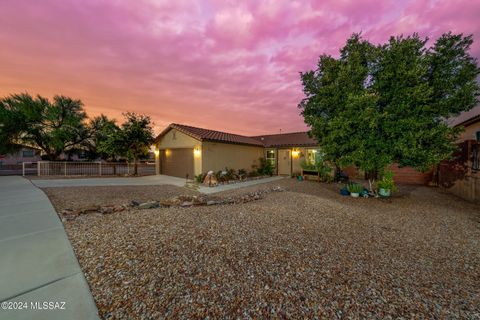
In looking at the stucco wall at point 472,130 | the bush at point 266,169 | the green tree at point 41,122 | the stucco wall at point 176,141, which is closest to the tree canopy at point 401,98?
the stucco wall at point 472,130

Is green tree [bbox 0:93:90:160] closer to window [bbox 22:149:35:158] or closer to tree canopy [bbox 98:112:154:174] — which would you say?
tree canopy [bbox 98:112:154:174]

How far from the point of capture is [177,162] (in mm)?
13891

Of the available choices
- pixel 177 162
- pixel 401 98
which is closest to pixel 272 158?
pixel 177 162

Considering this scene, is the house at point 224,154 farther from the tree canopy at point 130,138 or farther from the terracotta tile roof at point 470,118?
the terracotta tile roof at point 470,118

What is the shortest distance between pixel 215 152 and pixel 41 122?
17.5m

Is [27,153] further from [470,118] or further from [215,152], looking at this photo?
[470,118]

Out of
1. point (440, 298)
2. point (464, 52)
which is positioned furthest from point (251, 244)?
point (464, 52)

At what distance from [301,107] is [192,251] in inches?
311

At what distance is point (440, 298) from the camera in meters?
2.07

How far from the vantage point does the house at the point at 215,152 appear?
39.8 ft

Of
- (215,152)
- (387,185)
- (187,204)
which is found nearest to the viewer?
(187,204)

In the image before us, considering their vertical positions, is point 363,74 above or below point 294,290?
above

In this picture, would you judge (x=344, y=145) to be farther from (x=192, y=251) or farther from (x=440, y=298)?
(x=192, y=251)

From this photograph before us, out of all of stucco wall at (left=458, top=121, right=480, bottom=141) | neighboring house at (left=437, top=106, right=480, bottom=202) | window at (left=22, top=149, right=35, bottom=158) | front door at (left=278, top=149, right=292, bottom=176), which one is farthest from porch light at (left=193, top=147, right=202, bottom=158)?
window at (left=22, top=149, right=35, bottom=158)
